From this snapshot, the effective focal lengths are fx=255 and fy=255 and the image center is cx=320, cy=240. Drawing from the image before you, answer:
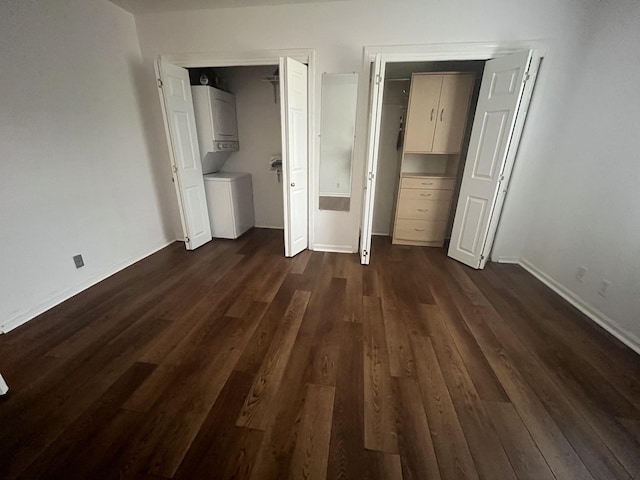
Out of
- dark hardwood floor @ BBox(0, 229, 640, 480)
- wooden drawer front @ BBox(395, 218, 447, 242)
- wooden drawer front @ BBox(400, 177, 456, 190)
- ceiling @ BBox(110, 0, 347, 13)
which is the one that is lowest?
dark hardwood floor @ BBox(0, 229, 640, 480)

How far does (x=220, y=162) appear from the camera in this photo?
3.96m

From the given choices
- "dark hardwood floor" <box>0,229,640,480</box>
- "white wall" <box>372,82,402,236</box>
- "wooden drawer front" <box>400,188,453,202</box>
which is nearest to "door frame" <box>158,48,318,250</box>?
"white wall" <box>372,82,402,236</box>

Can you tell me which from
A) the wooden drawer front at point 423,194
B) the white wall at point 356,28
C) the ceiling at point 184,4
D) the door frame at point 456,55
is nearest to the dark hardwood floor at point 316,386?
the wooden drawer front at point 423,194

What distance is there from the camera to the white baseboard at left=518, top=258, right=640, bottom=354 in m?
1.89

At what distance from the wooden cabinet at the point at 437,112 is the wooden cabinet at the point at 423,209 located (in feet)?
1.28

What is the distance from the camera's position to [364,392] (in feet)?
4.91

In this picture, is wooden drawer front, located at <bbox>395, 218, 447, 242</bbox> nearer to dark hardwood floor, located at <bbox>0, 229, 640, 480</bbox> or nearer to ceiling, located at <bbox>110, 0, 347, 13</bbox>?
dark hardwood floor, located at <bbox>0, 229, 640, 480</bbox>

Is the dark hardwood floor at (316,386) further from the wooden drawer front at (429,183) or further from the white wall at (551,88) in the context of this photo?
the wooden drawer front at (429,183)

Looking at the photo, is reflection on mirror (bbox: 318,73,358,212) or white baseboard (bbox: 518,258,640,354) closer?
white baseboard (bbox: 518,258,640,354)

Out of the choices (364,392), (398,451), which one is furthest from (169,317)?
(398,451)

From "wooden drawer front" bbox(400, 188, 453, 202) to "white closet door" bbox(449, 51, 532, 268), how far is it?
0.34 meters

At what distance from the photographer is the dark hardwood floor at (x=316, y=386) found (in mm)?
1175

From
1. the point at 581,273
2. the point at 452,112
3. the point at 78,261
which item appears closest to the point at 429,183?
the point at 452,112

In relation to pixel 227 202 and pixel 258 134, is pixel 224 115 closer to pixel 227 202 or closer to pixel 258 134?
pixel 258 134
